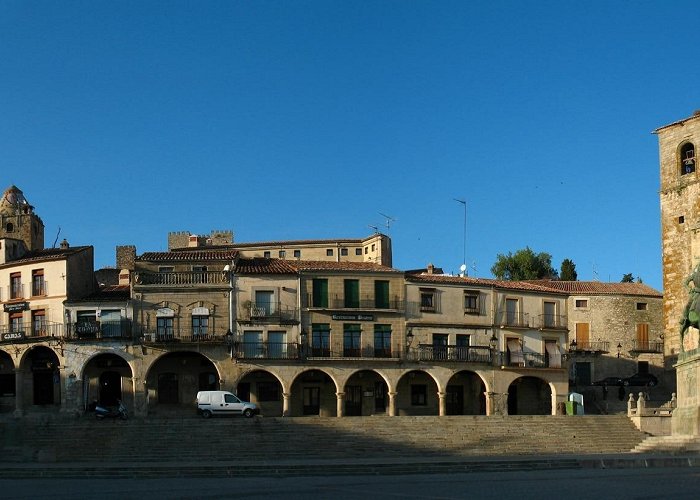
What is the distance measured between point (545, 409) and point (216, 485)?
32.7m

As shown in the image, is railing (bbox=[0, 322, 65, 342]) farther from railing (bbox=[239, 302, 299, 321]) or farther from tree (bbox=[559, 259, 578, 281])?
tree (bbox=[559, 259, 578, 281])

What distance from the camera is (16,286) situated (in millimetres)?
60500

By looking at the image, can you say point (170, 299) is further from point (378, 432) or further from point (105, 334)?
point (378, 432)

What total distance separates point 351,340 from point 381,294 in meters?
2.97

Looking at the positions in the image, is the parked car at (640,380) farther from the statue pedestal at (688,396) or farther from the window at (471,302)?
the statue pedestal at (688,396)

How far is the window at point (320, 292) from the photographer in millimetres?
58906

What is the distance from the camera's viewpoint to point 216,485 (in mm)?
34062

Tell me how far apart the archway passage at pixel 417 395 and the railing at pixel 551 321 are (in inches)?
279

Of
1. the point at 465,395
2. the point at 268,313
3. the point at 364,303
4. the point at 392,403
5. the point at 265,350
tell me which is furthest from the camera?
the point at 465,395

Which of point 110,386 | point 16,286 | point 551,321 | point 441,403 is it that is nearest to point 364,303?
point 441,403

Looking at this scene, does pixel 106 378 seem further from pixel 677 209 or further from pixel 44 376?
pixel 677 209

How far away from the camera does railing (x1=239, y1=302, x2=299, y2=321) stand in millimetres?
57781

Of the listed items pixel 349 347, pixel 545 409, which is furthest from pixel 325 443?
pixel 545 409

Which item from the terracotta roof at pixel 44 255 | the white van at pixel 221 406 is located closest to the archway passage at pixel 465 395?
the white van at pixel 221 406
